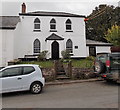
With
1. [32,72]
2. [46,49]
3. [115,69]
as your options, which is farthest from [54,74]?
[46,49]

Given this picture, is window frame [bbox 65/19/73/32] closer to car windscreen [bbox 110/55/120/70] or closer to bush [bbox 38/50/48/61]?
bush [bbox 38/50/48/61]

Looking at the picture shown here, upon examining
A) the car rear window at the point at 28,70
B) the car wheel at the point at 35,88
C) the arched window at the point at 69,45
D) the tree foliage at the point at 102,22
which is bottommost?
the car wheel at the point at 35,88

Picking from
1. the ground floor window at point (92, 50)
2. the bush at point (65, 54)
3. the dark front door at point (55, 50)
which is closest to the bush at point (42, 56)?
the dark front door at point (55, 50)

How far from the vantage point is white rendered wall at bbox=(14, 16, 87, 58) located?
806 inches

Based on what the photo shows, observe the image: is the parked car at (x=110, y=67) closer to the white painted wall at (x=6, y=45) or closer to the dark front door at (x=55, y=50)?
the white painted wall at (x=6, y=45)

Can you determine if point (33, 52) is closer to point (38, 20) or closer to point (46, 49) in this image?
point (46, 49)

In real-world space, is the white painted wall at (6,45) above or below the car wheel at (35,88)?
above

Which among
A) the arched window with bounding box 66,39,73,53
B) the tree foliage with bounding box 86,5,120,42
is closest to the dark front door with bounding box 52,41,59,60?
the arched window with bounding box 66,39,73,53

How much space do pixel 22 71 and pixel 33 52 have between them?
1319 centimetres

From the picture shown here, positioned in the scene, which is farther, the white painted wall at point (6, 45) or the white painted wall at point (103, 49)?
the white painted wall at point (103, 49)

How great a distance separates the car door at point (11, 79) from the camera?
7.16 metres

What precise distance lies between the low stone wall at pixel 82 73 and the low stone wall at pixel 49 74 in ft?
5.47

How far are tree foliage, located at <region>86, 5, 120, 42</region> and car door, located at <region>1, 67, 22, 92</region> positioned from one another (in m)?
29.7

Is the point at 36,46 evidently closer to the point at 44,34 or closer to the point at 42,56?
the point at 44,34
